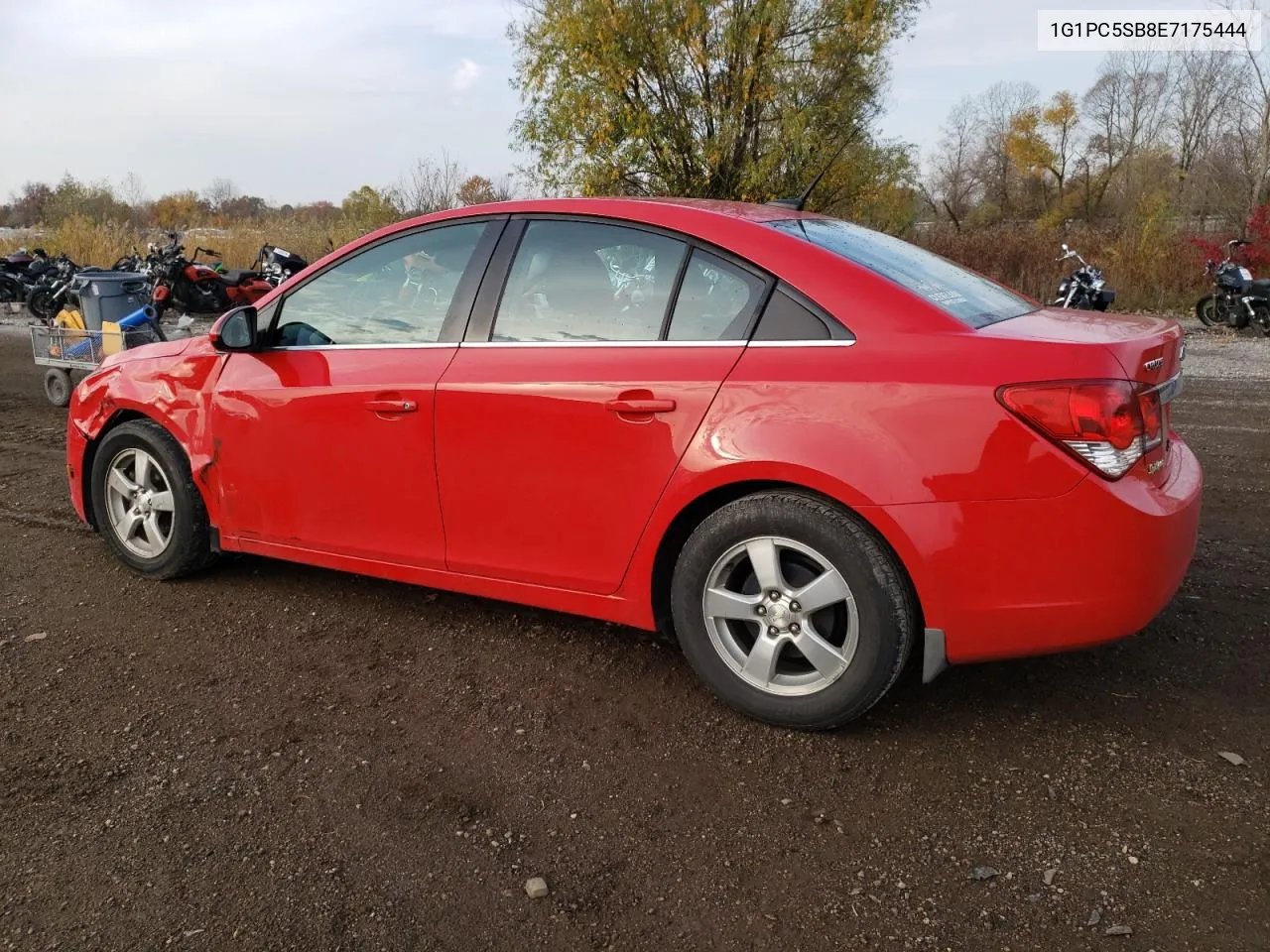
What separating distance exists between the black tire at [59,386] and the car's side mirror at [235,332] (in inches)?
256

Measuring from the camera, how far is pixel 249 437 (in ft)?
12.6

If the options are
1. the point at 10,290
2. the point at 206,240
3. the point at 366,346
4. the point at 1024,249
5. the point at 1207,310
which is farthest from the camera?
the point at 206,240

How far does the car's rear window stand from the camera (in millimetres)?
2938

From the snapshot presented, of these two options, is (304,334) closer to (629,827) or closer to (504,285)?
(504,285)

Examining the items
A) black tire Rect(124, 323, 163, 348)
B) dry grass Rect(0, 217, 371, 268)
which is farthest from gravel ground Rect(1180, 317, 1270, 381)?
dry grass Rect(0, 217, 371, 268)

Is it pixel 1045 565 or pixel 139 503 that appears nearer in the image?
pixel 1045 565

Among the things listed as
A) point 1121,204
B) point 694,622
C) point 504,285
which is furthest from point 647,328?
point 1121,204

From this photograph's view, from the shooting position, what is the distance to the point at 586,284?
3.27 metres

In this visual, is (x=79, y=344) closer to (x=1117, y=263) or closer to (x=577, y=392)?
(x=577, y=392)

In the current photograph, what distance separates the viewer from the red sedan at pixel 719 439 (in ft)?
8.39

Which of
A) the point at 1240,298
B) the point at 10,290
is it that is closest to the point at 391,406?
the point at 1240,298

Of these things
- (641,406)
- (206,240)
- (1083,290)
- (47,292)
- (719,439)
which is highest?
(206,240)

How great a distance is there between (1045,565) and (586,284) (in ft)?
5.59

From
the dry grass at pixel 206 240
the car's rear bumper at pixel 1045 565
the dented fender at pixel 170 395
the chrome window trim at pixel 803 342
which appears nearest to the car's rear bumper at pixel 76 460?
the dented fender at pixel 170 395
